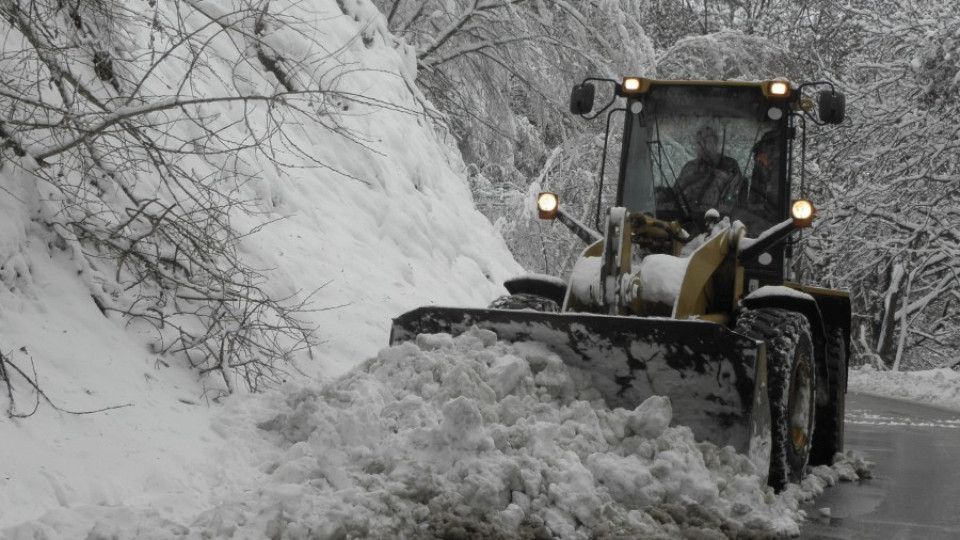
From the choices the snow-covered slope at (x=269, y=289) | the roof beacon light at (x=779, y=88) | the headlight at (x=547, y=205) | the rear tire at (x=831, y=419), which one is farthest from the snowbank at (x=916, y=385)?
the headlight at (x=547, y=205)

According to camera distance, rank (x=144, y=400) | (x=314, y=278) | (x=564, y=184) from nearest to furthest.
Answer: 1. (x=144, y=400)
2. (x=314, y=278)
3. (x=564, y=184)

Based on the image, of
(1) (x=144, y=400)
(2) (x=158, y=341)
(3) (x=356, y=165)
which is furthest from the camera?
(3) (x=356, y=165)

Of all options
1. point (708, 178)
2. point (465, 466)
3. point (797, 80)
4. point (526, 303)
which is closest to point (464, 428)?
point (465, 466)

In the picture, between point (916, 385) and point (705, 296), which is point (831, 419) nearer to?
point (705, 296)

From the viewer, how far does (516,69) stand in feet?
50.4

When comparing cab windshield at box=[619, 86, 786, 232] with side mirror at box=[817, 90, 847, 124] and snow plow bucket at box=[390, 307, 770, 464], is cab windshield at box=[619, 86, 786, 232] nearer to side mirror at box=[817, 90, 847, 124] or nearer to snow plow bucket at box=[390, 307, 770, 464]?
side mirror at box=[817, 90, 847, 124]

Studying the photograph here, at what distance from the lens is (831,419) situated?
22.9ft

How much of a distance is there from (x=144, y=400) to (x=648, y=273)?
2.87 metres

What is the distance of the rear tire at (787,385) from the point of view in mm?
5785

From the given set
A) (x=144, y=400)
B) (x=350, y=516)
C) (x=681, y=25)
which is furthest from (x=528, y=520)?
(x=681, y=25)

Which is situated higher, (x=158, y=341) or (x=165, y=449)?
(x=158, y=341)

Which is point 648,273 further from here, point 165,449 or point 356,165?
point 356,165

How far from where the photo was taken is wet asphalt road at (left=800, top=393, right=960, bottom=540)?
5113mm

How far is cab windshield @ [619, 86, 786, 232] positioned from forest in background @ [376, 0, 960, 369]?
244 inches
